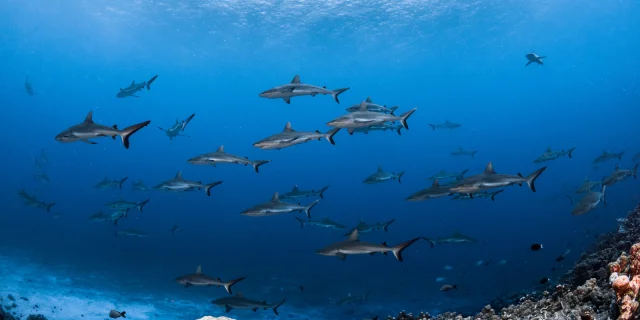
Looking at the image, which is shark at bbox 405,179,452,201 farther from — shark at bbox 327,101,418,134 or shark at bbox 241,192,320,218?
shark at bbox 241,192,320,218

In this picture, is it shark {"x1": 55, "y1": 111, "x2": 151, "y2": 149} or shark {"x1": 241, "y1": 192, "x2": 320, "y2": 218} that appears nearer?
shark {"x1": 55, "y1": 111, "x2": 151, "y2": 149}

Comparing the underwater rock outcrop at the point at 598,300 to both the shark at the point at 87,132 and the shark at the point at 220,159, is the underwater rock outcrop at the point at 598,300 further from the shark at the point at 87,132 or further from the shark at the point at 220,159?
the shark at the point at 87,132

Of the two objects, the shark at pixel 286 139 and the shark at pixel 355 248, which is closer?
the shark at pixel 355 248

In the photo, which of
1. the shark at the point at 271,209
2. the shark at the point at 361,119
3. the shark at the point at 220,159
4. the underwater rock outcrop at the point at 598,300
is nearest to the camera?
the underwater rock outcrop at the point at 598,300

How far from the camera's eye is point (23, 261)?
2431 cm

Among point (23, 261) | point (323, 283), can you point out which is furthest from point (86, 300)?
point (323, 283)

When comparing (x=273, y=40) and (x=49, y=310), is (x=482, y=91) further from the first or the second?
(x=49, y=310)

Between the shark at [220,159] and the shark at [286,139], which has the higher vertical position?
the shark at [286,139]

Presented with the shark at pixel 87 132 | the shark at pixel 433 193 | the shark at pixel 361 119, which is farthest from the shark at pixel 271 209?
the shark at pixel 87 132

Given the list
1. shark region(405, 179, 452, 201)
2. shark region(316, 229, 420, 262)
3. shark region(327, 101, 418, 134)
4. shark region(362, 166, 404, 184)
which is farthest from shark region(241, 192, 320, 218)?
shark region(362, 166, 404, 184)

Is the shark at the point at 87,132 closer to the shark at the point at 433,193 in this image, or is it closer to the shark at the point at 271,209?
the shark at the point at 271,209

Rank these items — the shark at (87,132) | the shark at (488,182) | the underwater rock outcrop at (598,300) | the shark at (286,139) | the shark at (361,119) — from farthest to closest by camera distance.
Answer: the shark at (361,119), the shark at (286,139), the shark at (488,182), the shark at (87,132), the underwater rock outcrop at (598,300)

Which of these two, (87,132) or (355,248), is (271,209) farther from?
(87,132)

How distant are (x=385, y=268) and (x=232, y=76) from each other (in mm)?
38322
